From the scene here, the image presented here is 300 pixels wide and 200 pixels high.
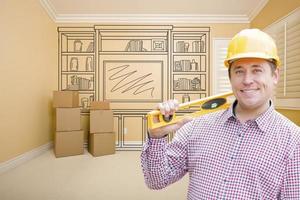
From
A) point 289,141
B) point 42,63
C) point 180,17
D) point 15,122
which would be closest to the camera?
point 289,141

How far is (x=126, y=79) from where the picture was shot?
216 inches

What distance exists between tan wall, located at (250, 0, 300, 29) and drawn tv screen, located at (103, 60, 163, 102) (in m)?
1.84

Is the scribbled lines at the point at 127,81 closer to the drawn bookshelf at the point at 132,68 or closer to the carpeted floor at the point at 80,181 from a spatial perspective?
the drawn bookshelf at the point at 132,68

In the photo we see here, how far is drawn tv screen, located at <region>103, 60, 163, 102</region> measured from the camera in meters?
5.49

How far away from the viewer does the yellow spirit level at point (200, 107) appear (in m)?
0.93

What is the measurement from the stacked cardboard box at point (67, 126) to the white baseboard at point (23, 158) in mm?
344

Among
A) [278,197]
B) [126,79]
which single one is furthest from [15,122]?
[278,197]

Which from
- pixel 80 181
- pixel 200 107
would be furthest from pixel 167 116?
pixel 80 181

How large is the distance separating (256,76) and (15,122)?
12.1 ft

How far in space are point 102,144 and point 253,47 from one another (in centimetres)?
418

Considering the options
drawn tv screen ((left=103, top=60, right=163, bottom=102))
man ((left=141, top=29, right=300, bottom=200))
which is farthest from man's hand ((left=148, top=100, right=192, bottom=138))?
drawn tv screen ((left=103, top=60, right=163, bottom=102))

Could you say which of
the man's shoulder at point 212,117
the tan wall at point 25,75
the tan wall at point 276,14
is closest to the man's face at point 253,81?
the man's shoulder at point 212,117

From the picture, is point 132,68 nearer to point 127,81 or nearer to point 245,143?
point 127,81

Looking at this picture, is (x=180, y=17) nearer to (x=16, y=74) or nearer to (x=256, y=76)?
(x=16, y=74)
